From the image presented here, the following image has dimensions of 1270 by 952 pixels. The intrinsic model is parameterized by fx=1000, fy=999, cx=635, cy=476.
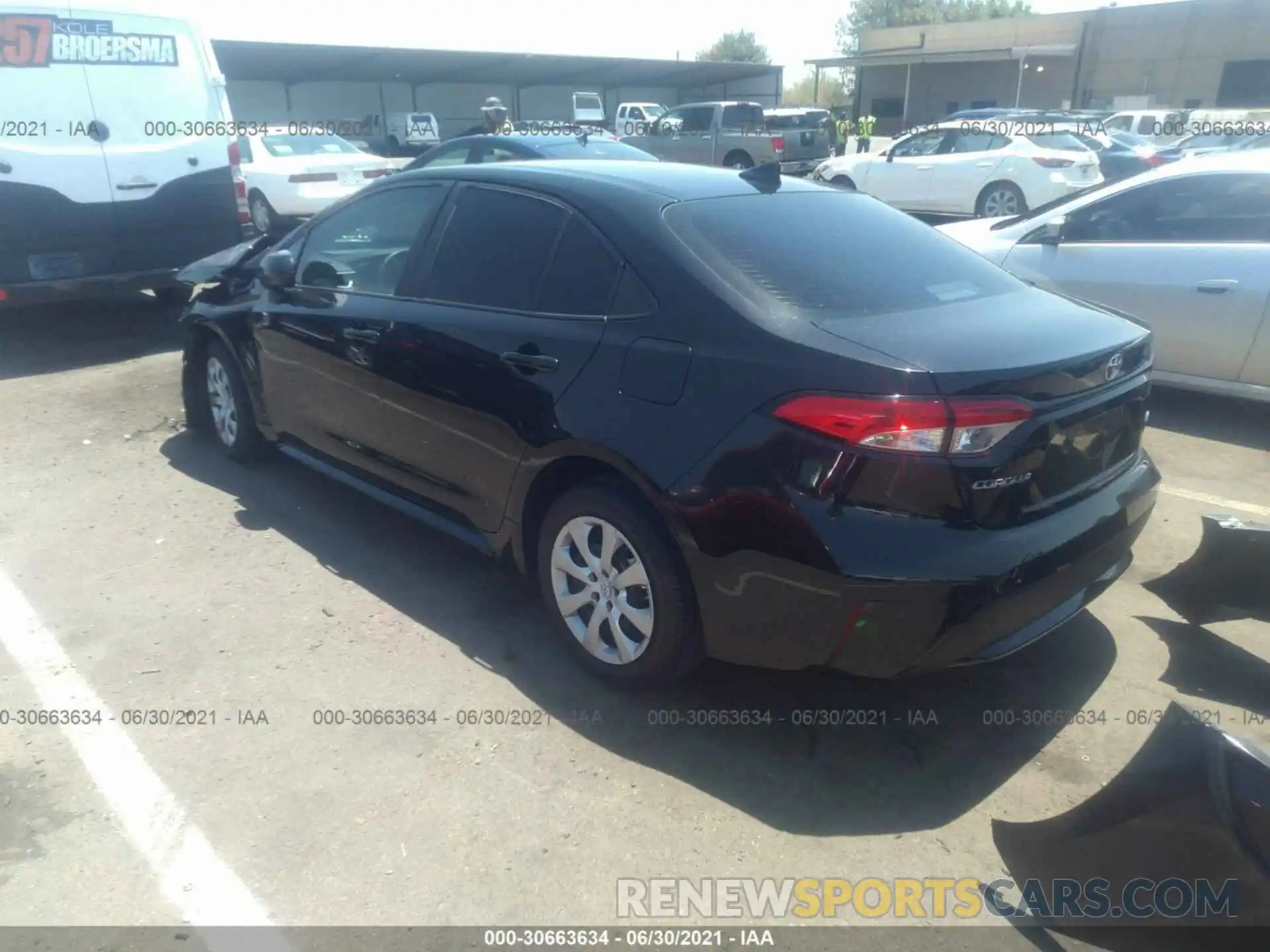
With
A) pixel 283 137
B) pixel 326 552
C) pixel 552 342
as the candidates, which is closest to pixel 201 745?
pixel 326 552

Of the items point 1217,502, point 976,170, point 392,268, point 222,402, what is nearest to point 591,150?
point 222,402

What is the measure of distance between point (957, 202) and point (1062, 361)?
14.1 m

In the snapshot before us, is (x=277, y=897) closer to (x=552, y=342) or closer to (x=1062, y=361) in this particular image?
(x=552, y=342)

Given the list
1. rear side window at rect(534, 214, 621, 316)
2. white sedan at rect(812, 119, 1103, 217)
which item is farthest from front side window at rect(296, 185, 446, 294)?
white sedan at rect(812, 119, 1103, 217)

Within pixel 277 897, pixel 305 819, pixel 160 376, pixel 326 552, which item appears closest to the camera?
pixel 277 897

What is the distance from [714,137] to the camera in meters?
23.7

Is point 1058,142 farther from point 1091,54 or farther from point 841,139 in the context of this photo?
point 1091,54

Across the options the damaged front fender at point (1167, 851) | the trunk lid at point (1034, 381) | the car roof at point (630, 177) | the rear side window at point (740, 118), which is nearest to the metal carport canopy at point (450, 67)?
the rear side window at point (740, 118)

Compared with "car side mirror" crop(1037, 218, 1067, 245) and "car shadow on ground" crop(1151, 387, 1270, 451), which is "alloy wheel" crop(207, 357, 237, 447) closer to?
"car side mirror" crop(1037, 218, 1067, 245)

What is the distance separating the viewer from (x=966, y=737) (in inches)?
128

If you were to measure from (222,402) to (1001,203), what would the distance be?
13091mm

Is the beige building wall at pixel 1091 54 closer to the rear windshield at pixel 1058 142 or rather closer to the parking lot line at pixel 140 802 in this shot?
the rear windshield at pixel 1058 142

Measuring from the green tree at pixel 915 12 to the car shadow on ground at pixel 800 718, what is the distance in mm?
81088

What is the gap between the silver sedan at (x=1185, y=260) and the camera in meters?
5.73
